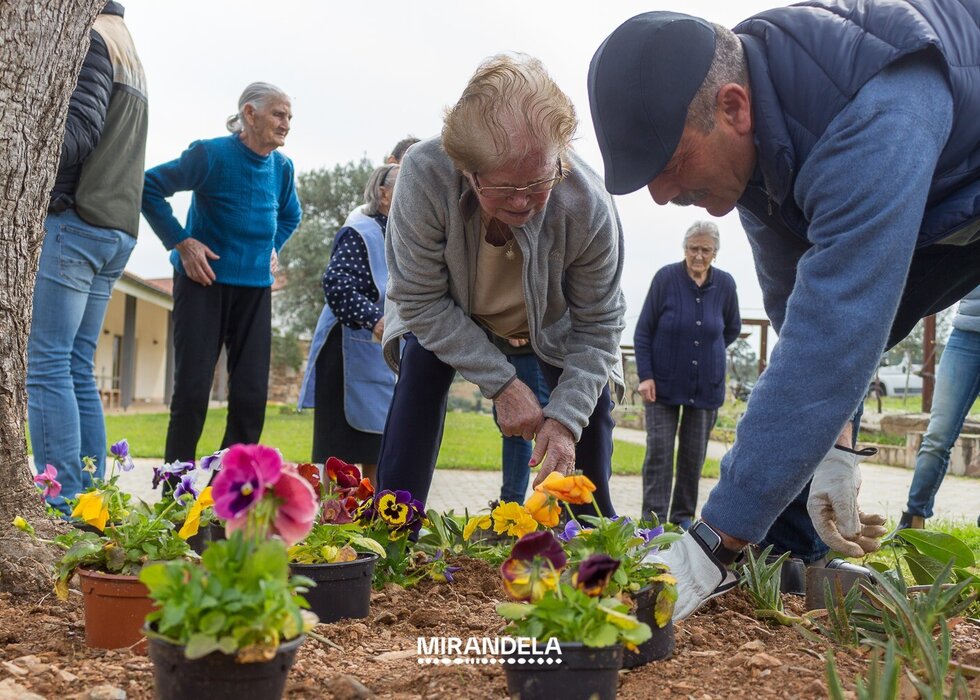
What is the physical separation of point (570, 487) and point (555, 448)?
0.79 metres

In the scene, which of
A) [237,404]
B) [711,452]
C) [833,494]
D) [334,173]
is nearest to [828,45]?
[833,494]

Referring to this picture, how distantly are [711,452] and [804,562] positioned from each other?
9.88m

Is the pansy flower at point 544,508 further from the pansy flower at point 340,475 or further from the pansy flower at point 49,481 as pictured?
the pansy flower at point 49,481

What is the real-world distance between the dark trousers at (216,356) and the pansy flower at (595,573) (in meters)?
2.84

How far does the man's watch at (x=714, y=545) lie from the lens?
1799 millimetres

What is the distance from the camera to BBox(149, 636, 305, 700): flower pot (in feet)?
4.30

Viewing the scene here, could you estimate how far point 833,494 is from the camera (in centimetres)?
226

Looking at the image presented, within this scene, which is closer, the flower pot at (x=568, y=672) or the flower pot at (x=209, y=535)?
the flower pot at (x=568, y=672)

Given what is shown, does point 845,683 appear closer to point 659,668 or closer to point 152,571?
point 659,668

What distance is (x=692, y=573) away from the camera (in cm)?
185

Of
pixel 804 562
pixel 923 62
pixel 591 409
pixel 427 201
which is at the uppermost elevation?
pixel 923 62

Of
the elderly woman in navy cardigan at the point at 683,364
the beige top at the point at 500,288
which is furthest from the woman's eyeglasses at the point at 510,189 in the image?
the elderly woman in navy cardigan at the point at 683,364

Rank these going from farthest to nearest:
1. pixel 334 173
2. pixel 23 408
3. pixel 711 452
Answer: pixel 334 173 → pixel 711 452 → pixel 23 408

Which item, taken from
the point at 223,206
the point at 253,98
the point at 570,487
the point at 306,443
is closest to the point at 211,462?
the point at 570,487
